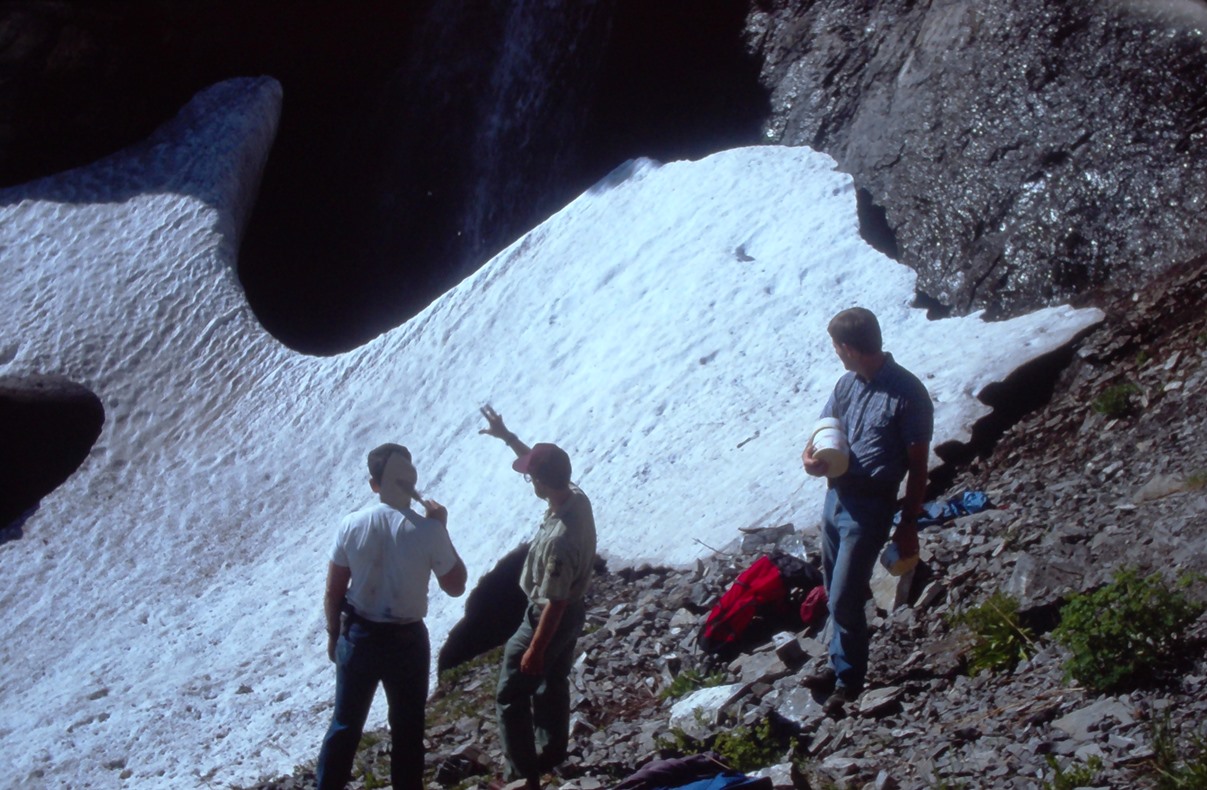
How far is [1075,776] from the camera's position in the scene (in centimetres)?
412

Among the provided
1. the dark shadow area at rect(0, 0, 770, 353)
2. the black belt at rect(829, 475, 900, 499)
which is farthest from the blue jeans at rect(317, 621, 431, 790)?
the dark shadow area at rect(0, 0, 770, 353)

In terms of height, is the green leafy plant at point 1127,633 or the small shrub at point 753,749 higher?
the small shrub at point 753,749

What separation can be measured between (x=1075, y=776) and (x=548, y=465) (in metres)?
2.47

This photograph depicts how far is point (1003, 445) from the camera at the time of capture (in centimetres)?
791

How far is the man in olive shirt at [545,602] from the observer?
5539mm

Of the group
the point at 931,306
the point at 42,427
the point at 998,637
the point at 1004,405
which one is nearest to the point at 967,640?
the point at 998,637

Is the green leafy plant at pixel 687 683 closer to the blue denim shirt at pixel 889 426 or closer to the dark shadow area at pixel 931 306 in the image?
the blue denim shirt at pixel 889 426

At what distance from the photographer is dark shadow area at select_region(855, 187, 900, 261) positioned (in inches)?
417

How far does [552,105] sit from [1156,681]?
11.2m

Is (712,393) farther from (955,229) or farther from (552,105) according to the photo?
(552,105)

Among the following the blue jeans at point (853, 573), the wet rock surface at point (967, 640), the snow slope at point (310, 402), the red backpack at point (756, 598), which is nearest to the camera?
the wet rock surface at point (967, 640)

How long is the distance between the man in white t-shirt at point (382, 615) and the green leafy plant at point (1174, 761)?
9.70ft

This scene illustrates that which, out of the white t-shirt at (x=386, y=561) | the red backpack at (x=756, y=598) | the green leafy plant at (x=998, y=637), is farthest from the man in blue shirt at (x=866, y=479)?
the white t-shirt at (x=386, y=561)

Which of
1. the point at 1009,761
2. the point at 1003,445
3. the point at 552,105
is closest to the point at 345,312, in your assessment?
the point at 552,105
